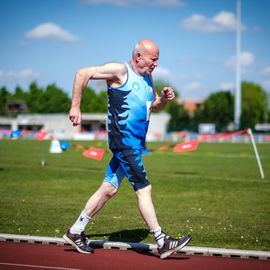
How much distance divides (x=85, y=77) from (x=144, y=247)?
2080 millimetres

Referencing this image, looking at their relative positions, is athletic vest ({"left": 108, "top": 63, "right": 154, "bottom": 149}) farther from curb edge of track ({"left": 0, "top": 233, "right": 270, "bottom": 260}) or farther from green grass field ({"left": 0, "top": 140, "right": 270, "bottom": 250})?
green grass field ({"left": 0, "top": 140, "right": 270, "bottom": 250})

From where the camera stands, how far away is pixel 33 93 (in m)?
99.1

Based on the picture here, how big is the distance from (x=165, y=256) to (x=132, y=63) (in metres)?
2.14

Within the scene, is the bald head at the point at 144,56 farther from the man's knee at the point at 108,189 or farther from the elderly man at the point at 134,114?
the man's knee at the point at 108,189

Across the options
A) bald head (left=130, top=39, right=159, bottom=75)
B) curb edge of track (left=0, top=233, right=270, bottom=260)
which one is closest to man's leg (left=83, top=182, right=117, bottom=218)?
curb edge of track (left=0, top=233, right=270, bottom=260)

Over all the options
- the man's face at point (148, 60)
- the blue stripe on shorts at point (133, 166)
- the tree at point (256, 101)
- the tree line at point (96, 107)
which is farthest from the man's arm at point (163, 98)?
the tree at point (256, 101)

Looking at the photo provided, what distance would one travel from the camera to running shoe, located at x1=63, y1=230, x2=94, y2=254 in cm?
609

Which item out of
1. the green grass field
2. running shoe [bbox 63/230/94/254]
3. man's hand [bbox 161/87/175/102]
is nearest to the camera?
running shoe [bbox 63/230/94/254]

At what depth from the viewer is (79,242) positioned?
6133mm

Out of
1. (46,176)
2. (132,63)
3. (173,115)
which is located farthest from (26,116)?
(132,63)

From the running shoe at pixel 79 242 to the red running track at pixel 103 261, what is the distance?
75mm

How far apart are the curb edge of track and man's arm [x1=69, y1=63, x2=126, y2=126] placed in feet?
5.23

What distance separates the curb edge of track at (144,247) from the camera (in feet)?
19.1

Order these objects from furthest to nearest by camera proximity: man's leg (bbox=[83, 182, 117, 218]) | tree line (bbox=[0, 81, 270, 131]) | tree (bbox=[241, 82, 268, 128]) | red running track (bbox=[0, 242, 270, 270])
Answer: tree (bbox=[241, 82, 268, 128]) < tree line (bbox=[0, 81, 270, 131]) < man's leg (bbox=[83, 182, 117, 218]) < red running track (bbox=[0, 242, 270, 270])
